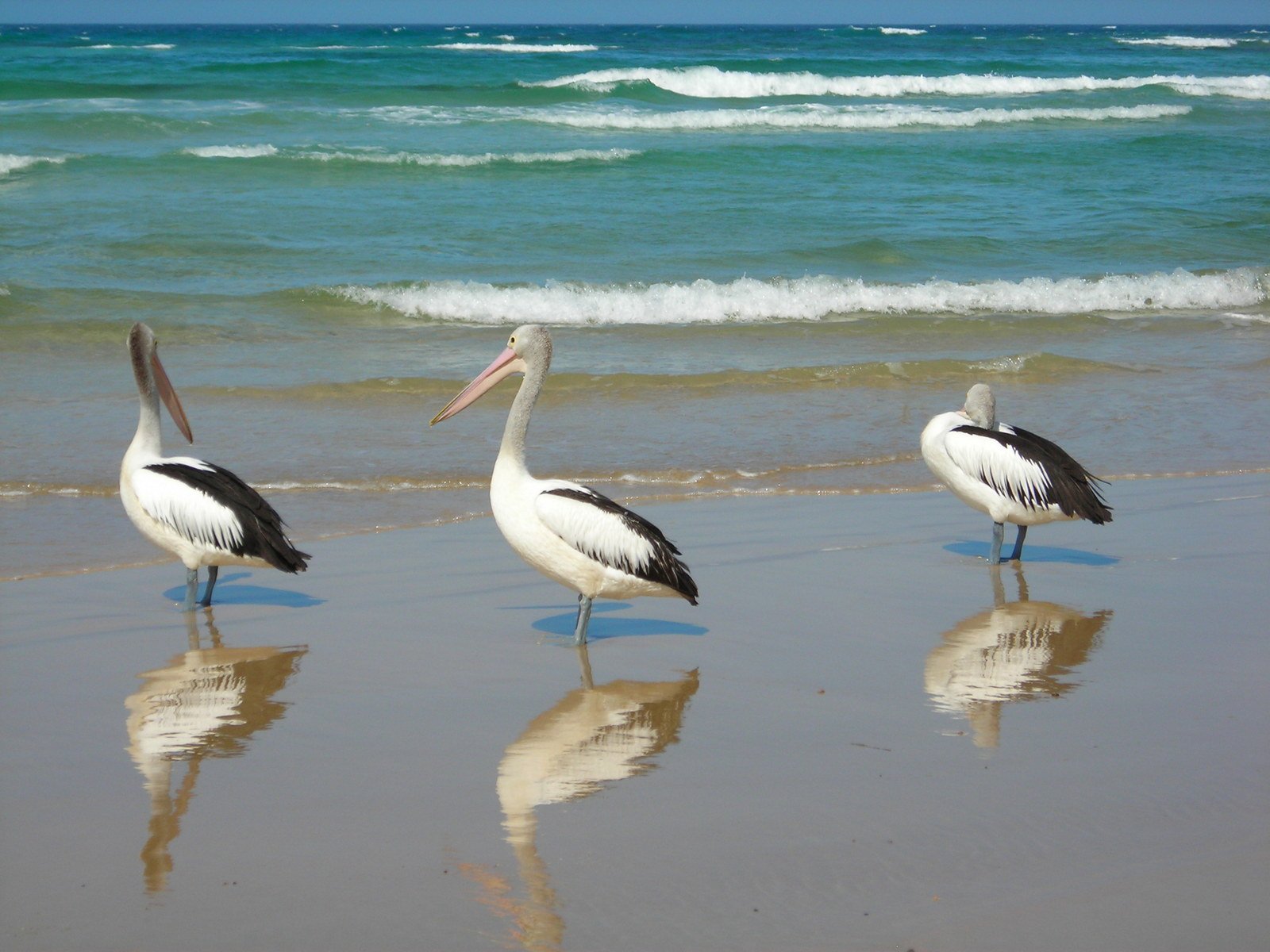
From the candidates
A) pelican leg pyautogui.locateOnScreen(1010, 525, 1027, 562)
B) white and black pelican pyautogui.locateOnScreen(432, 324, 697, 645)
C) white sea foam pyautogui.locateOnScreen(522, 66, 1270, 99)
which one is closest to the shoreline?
pelican leg pyautogui.locateOnScreen(1010, 525, 1027, 562)

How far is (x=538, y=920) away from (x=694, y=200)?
1635 centimetres

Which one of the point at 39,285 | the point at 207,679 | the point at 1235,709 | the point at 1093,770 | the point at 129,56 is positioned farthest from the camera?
the point at 129,56

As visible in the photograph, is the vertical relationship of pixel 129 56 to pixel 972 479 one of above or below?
above

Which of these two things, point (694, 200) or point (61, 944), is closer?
point (61, 944)

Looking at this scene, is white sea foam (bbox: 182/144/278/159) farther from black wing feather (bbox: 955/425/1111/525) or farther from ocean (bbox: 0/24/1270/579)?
black wing feather (bbox: 955/425/1111/525)

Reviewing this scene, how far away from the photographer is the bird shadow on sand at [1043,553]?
6688 mm

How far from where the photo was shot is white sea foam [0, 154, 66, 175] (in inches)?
762

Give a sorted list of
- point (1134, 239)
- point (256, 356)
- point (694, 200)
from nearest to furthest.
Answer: point (256, 356) < point (1134, 239) < point (694, 200)

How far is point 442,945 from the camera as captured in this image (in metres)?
3.14

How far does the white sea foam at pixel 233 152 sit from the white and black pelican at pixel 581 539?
17.2 metres

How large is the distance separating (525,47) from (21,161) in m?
43.2

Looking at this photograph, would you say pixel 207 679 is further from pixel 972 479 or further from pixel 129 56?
pixel 129 56

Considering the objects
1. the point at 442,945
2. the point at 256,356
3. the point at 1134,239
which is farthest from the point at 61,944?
the point at 1134,239

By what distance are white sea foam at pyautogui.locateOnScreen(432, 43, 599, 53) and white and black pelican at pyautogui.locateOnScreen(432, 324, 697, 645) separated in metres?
48.7
